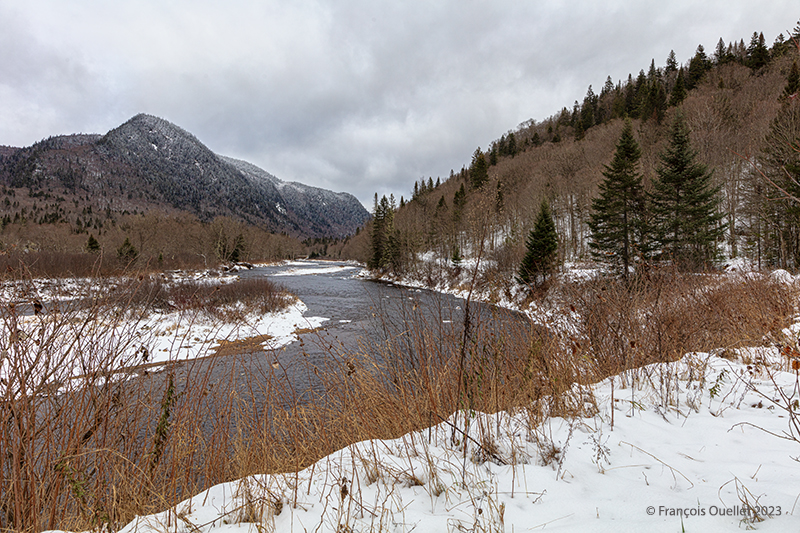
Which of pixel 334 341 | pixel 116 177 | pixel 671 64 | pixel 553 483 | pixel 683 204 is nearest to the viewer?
pixel 553 483


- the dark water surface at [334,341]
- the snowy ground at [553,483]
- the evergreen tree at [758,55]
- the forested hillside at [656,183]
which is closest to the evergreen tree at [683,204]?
the forested hillside at [656,183]

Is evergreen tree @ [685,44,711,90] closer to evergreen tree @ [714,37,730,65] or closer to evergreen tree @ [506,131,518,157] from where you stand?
evergreen tree @ [714,37,730,65]

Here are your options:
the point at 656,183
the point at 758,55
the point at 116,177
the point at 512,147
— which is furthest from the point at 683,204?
the point at 116,177

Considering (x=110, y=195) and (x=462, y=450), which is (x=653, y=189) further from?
(x=110, y=195)

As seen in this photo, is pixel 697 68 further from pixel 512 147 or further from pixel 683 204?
pixel 683 204

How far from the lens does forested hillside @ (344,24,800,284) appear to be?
52.4 ft

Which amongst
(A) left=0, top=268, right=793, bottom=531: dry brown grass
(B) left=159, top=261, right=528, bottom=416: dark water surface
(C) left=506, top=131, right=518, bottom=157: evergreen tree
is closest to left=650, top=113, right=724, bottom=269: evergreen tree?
(B) left=159, top=261, right=528, bottom=416: dark water surface

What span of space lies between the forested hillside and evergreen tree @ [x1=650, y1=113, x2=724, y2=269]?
0.18 meters

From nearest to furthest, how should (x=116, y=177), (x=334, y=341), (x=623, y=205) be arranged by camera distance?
(x=334, y=341) < (x=623, y=205) < (x=116, y=177)

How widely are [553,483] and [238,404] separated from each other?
10.2 ft

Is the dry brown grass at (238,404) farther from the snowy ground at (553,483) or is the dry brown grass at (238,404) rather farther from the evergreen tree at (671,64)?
the evergreen tree at (671,64)

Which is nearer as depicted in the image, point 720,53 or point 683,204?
point 683,204

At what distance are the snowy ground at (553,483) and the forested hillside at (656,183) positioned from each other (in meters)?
2.09

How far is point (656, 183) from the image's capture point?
2078 cm
